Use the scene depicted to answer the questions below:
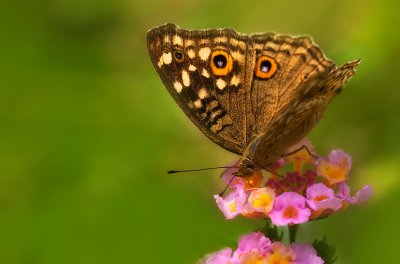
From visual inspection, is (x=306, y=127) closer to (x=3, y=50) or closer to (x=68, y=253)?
(x=68, y=253)

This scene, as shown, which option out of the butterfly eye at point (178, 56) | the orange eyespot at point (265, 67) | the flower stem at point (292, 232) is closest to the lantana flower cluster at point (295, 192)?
the flower stem at point (292, 232)

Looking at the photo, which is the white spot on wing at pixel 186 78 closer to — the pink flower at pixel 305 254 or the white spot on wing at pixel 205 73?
the white spot on wing at pixel 205 73

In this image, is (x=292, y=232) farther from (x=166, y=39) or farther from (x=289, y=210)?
(x=166, y=39)

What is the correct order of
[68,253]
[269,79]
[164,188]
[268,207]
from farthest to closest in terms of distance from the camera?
[164,188]
[68,253]
[269,79]
[268,207]

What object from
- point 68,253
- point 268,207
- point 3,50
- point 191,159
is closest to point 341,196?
point 268,207

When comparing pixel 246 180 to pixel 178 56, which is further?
pixel 178 56

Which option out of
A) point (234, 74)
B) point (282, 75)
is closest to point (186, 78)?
point (234, 74)
